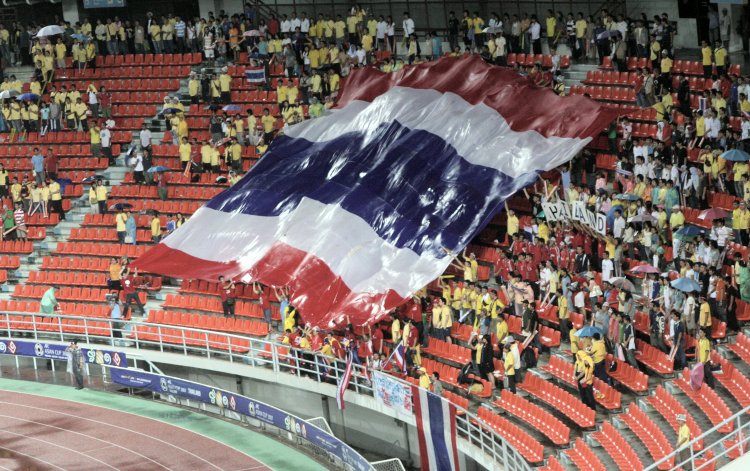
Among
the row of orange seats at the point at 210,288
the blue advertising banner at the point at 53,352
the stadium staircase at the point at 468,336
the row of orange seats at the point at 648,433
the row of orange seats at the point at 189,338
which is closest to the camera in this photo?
the row of orange seats at the point at 648,433

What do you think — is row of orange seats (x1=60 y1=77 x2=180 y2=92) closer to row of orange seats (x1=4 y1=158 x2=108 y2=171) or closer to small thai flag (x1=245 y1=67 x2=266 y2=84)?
small thai flag (x1=245 y1=67 x2=266 y2=84)

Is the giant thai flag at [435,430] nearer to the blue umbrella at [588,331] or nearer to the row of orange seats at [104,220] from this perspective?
the blue umbrella at [588,331]

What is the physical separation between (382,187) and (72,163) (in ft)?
42.9

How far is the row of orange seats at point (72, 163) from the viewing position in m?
42.9

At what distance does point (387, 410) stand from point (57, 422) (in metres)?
8.87

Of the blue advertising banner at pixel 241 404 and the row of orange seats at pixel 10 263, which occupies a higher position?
the row of orange seats at pixel 10 263

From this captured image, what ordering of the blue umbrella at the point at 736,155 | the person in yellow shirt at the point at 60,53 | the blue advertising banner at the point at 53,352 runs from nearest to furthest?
1. the blue umbrella at the point at 736,155
2. the blue advertising banner at the point at 53,352
3. the person in yellow shirt at the point at 60,53

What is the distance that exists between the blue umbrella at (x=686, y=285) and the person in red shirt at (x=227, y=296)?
490 inches

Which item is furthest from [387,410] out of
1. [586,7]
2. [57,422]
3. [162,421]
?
[586,7]

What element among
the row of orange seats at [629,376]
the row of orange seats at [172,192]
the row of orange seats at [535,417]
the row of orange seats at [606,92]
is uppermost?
the row of orange seats at [606,92]

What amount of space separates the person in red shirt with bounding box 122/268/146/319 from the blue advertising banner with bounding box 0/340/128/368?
1.48m

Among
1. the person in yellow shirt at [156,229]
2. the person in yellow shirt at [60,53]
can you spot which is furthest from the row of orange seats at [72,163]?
the person in yellow shirt at [156,229]

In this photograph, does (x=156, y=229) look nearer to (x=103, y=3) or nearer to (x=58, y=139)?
(x=58, y=139)

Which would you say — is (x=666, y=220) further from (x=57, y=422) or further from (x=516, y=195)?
(x=57, y=422)
